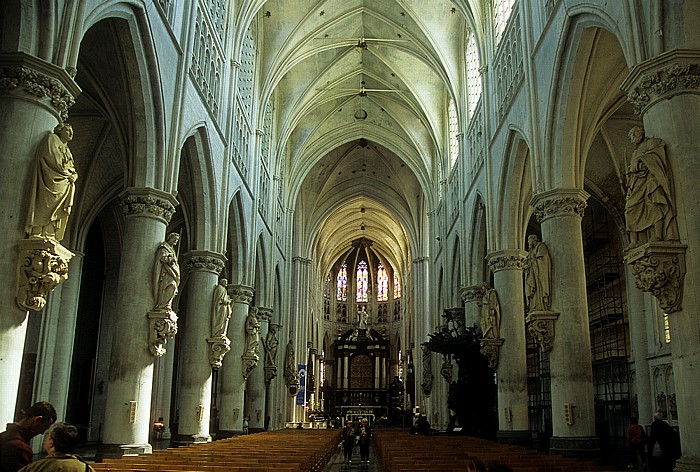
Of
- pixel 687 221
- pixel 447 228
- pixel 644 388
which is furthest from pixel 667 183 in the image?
pixel 447 228

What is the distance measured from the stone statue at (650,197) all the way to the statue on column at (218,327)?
12728 millimetres

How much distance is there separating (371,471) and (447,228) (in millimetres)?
16179

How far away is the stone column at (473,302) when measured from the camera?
81.1ft

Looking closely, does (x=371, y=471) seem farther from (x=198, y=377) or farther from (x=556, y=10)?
(x=556, y=10)

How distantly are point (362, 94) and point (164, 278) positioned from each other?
23.7 m

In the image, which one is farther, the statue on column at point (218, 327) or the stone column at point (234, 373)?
the stone column at point (234, 373)

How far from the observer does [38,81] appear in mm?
9102

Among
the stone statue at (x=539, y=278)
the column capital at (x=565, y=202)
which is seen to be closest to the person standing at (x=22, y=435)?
the stone statue at (x=539, y=278)

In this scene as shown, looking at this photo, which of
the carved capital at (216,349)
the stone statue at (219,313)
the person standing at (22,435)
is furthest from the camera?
the stone statue at (219,313)

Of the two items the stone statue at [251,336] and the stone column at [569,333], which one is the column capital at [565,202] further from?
the stone statue at [251,336]

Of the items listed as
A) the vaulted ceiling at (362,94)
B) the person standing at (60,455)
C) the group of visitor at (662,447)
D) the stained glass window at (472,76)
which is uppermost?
the vaulted ceiling at (362,94)

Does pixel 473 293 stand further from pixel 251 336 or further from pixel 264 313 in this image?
pixel 264 313

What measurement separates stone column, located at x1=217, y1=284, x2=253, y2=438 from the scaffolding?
12969mm

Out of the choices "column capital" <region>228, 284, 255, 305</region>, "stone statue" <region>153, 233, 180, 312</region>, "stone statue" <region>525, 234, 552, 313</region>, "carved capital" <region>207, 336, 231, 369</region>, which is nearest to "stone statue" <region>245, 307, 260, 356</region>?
"column capital" <region>228, 284, 255, 305</region>
